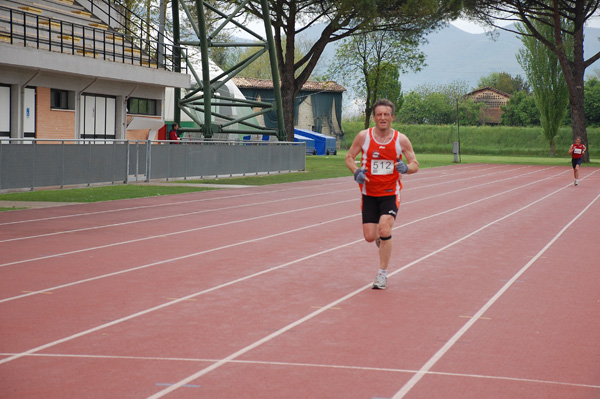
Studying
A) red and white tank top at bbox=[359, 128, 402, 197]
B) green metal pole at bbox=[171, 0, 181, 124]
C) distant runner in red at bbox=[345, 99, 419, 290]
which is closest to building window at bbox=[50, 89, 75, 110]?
green metal pole at bbox=[171, 0, 181, 124]

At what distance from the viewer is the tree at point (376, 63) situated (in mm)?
76312

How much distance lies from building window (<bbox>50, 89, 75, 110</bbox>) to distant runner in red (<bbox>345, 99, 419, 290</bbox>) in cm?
2458

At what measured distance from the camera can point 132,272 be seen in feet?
33.0

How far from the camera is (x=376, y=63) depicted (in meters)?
79.0

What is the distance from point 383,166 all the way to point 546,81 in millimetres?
66051

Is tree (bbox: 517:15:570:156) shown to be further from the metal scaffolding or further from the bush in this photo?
the metal scaffolding

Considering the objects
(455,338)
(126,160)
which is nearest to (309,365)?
(455,338)

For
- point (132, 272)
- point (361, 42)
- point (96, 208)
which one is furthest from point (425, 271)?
point (361, 42)

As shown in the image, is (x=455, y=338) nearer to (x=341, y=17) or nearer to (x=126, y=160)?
(x=126, y=160)

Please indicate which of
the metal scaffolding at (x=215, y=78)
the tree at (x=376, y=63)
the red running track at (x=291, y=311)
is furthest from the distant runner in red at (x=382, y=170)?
the tree at (x=376, y=63)

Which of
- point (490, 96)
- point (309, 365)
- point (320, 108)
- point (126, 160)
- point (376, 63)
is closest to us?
point (309, 365)

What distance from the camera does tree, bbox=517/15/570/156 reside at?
70.6 metres

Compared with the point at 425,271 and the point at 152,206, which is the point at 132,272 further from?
the point at 152,206

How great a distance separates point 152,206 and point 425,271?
10.0 meters
